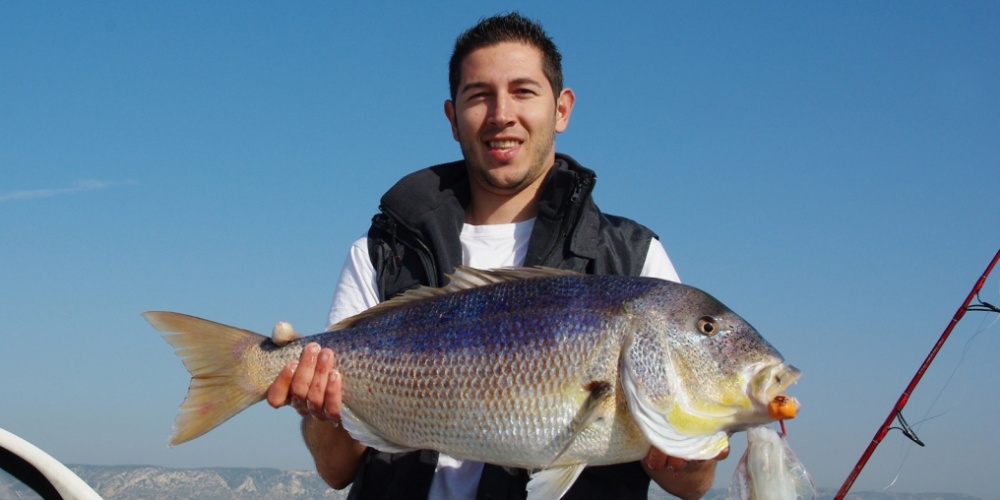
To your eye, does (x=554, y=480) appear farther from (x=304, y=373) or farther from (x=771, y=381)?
(x=304, y=373)

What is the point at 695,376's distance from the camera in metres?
3.88

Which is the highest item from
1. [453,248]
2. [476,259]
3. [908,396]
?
[453,248]

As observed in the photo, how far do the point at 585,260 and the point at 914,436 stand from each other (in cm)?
437

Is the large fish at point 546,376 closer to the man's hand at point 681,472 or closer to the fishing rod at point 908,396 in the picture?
the man's hand at point 681,472

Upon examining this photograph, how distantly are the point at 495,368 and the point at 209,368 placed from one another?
1516 millimetres

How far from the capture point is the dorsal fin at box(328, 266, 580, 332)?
447cm

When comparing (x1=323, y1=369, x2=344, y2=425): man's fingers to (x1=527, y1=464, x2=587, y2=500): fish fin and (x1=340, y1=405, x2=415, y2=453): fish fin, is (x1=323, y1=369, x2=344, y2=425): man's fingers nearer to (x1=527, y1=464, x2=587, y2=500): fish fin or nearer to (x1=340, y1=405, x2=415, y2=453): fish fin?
(x1=340, y1=405, x2=415, y2=453): fish fin

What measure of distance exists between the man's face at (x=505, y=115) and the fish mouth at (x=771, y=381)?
2.04 meters

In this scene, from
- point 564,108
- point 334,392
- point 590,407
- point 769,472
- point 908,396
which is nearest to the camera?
point 590,407

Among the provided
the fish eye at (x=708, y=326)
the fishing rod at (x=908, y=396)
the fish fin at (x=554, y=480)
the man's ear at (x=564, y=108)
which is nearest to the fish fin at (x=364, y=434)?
the fish fin at (x=554, y=480)

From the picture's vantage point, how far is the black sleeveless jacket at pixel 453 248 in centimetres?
471

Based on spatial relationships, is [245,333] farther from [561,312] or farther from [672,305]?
[672,305]

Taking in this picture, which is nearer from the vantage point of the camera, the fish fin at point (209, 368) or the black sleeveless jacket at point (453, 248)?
the fish fin at point (209, 368)

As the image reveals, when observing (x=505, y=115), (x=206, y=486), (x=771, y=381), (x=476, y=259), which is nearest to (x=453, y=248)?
(x=476, y=259)
